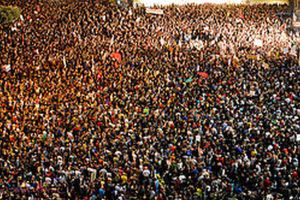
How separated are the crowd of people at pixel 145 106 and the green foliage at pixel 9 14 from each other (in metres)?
0.35

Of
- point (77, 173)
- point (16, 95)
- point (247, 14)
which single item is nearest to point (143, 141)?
point (77, 173)

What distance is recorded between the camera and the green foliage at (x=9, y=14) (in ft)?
95.5

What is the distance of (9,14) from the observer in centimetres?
2944

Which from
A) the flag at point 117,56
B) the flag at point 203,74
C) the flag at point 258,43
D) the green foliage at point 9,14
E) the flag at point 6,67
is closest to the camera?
the flag at point 6,67

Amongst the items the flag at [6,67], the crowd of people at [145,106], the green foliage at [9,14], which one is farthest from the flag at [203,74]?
the green foliage at [9,14]

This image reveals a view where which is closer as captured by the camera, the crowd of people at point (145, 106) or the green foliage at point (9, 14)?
the crowd of people at point (145, 106)

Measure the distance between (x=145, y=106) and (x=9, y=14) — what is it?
468 inches

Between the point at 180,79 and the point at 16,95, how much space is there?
6.13m

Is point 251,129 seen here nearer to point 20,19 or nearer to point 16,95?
point 16,95

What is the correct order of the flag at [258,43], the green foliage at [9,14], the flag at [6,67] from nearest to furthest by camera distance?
1. the flag at [6,67]
2. the flag at [258,43]
3. the green foliage at [9,14]

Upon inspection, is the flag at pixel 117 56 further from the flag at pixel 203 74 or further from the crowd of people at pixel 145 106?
the flag at pixel 203 74

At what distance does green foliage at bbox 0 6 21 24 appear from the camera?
29.1 m

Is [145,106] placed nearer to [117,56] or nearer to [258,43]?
[117,56]

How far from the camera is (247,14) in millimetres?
34719
